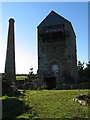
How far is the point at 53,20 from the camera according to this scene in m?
44.7

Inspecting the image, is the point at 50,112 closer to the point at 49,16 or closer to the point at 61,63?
the point at 61,63

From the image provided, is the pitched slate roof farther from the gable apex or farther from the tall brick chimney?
the tall brick chimney

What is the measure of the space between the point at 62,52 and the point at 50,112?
32.3m

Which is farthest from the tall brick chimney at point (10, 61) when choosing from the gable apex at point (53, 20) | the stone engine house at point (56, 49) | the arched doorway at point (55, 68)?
the gable apex at point (53, 20)

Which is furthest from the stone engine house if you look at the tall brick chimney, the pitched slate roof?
the tall brick chimney

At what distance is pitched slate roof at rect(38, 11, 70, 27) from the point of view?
4428 cm

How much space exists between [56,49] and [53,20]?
5.43m

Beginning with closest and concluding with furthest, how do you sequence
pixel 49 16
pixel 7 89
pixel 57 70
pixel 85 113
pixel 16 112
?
pixel 85 113 < pixel 16 112 < pixel 7 89 < pixel 57 70 < pixel 49 16

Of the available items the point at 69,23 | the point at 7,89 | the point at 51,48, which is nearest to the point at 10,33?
the point at 51,48

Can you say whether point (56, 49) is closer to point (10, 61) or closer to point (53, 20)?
point (53, 20)

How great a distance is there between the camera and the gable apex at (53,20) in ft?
145

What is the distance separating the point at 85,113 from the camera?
10.9 meters

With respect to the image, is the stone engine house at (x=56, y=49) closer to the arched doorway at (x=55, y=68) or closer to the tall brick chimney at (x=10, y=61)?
the arched doorway at (x=55, y=68)

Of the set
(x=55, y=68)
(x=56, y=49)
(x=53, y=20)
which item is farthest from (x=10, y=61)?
Result: (x=53, y=20)
